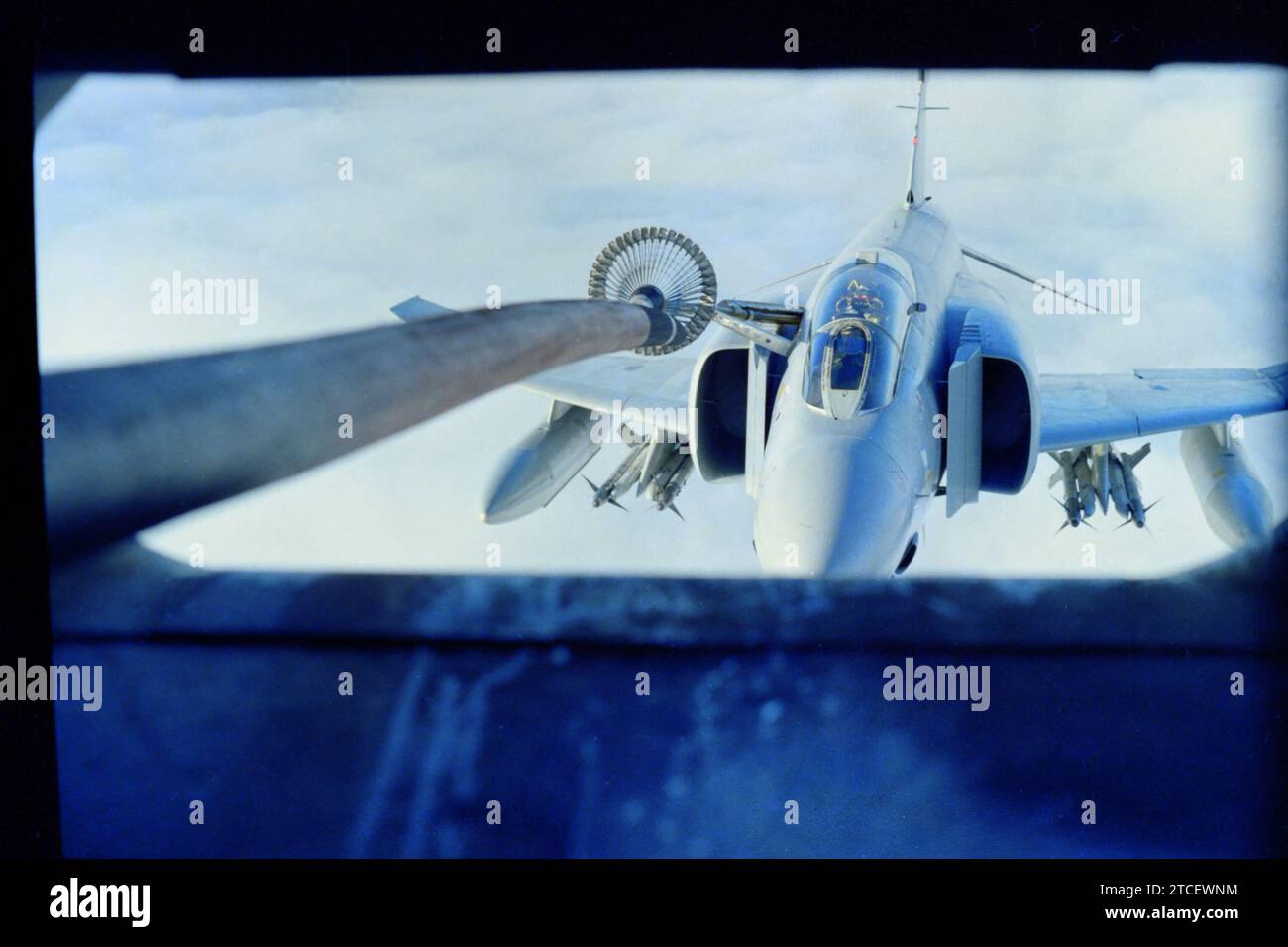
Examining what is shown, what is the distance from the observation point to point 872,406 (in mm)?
3371

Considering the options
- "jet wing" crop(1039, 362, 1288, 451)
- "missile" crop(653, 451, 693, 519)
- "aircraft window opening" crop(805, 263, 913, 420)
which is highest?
"aircraft window opening" crop(805, 263, 913, 420)

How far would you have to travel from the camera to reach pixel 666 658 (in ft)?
9.59

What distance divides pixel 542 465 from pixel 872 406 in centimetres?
240

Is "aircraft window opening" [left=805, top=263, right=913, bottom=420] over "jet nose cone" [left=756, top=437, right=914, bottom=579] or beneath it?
over

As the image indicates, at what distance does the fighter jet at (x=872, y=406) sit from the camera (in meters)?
3.22

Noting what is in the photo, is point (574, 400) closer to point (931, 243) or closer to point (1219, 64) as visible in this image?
point (931, 243)

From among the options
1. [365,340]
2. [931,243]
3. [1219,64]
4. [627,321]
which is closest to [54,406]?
[365,340]

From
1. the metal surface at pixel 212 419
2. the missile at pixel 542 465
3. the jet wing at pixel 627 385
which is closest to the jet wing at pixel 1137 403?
A: the jet wing at pixel 627 385

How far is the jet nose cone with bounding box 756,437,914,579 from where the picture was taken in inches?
120

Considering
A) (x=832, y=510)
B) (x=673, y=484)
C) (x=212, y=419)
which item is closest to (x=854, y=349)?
(x=832, y=510)

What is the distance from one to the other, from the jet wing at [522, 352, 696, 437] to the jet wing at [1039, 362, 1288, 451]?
1.88 metres

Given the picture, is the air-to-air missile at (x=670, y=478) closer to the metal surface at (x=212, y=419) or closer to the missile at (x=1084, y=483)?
the missile at (x=1084, y=483)

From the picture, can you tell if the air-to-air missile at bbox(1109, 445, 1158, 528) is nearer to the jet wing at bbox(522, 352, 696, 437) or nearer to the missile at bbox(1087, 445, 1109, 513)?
the missile at bbox(1087, 445, 1109, 513)

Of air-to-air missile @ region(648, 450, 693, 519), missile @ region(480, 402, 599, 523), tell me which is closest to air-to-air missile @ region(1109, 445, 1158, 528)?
air-to-air missile @ region(648, 450, 693, 519)
